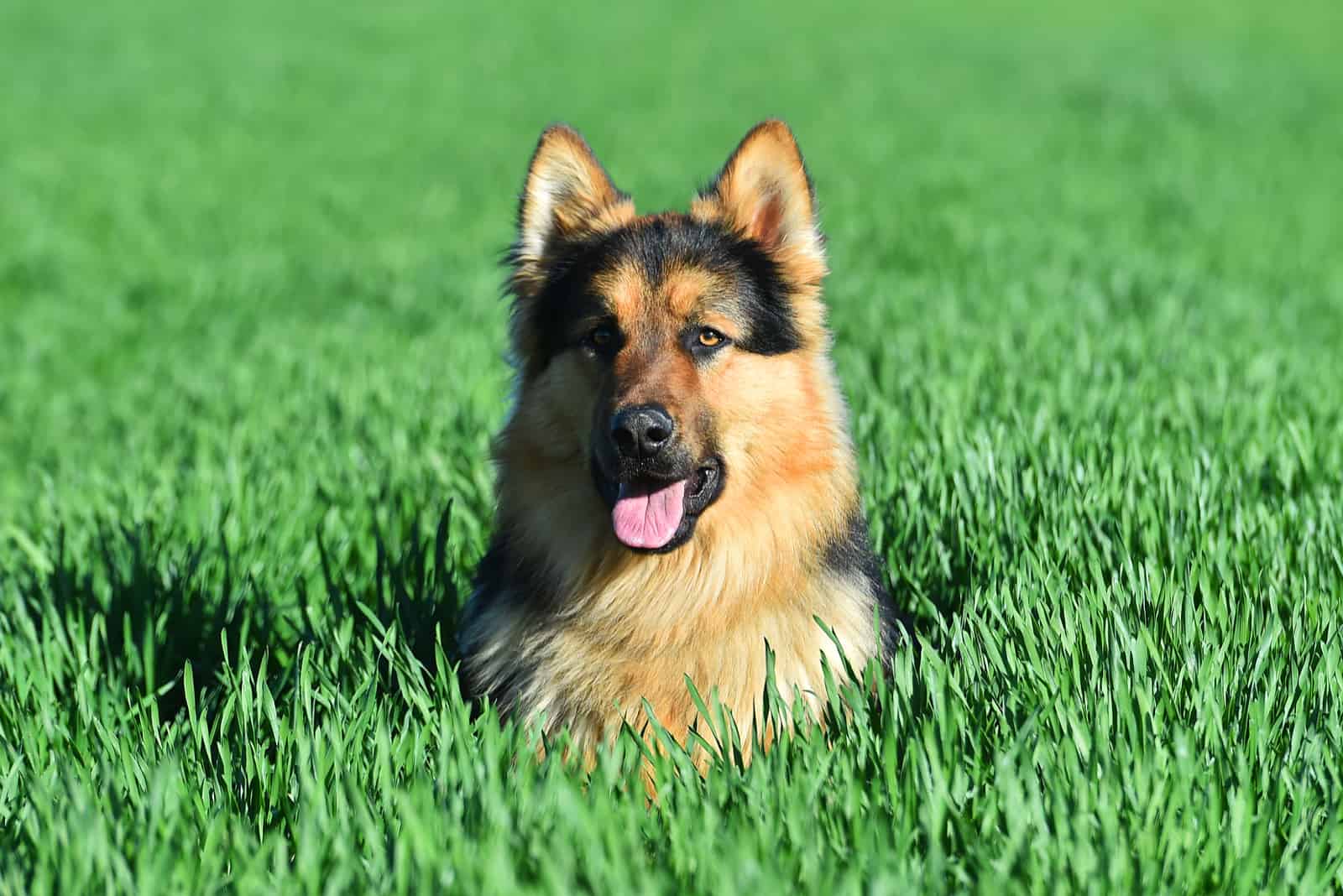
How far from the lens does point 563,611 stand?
311 centimetres

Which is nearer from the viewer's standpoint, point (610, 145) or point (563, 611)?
point (563, 611)

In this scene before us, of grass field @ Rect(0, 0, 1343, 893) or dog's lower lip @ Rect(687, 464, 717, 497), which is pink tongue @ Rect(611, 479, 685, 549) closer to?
dog's lower lip @ Rect(687, 464, 717, 497)

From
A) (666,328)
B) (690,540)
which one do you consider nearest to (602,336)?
(666,328)

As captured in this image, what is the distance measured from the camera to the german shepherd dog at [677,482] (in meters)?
2.98

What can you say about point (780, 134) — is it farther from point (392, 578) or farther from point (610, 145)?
point (610, 145)

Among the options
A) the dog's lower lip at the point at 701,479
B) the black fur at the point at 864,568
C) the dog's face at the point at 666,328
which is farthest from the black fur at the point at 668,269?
the black fur at the point at 864,568

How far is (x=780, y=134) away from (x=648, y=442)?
3.12 ft

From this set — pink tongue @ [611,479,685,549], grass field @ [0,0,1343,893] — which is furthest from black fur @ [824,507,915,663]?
pink tongue @ [611,479,685,549]

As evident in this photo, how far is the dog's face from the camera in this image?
3037 millimetres

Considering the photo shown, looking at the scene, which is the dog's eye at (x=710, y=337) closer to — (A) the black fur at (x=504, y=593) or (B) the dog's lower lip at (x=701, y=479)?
(B) the dog's lower lip at (x=701, y=479)

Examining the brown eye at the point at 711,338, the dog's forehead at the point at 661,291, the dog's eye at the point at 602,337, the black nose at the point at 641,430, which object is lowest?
the black nose at the point at 641,430

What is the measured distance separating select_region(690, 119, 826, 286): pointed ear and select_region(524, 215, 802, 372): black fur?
0.15ft

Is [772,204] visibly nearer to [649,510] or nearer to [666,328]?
[666,328]

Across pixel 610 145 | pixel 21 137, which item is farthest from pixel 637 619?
pixel 21 137
